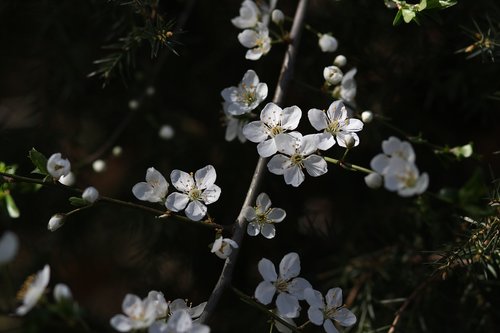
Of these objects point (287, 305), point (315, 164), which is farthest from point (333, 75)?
point (287, 305)

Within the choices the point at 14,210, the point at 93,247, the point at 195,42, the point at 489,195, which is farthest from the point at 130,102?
the point at 489,195

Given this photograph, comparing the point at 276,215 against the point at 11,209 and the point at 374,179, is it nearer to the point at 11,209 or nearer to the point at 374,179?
the point at 374,179

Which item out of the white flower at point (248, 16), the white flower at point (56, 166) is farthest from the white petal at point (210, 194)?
the white flower at point (248, 16)

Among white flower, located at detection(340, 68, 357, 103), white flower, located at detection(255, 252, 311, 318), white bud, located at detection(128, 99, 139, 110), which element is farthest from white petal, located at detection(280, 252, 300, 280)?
white bud, located at detection(128, 99, 139, 110)

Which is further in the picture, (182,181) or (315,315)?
(182,181)

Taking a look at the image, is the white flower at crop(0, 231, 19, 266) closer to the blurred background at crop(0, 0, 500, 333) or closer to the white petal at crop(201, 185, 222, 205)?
the white petal at crop(201, 185, 222, 205)

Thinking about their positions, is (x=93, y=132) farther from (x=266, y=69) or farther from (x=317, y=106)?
(x=317, y=106)

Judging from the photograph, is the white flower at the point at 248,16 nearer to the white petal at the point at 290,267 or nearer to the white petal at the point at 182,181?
the white petal at the point at 182,181
